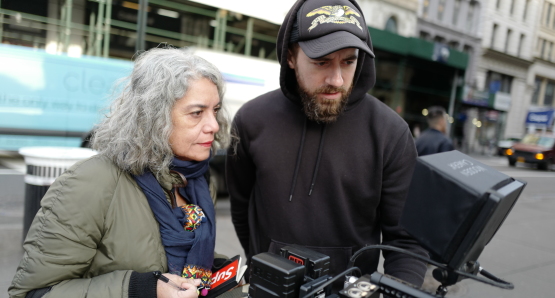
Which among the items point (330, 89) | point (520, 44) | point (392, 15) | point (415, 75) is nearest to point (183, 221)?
point (330, 89)

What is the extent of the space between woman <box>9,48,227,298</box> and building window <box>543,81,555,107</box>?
1773 inches

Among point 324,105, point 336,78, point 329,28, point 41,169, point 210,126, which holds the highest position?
point 329,28

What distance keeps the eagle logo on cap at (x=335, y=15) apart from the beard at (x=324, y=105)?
0.26 m

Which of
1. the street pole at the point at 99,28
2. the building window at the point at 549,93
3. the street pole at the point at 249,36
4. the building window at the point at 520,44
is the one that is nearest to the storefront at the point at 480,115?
the building window at the point at 520,44

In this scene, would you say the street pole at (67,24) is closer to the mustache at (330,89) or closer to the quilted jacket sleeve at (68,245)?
the quilted jacket sleeve at (68,245)

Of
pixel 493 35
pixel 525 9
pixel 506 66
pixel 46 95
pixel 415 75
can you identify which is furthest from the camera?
pixel 525 9

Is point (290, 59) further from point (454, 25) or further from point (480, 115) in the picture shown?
point (480, 115)

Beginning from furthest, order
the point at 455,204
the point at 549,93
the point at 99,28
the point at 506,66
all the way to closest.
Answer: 1. the point at 549,93
2. the point at 506,66
3. the point at 99,28
4. the point at 455,204

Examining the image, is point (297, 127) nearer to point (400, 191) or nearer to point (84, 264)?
point (400, 191)

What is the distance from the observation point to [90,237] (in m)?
1.42

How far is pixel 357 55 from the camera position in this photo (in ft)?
5.51

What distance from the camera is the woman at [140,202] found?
1377 mm

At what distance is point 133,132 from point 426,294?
1222mm

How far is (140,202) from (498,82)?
35.5 m
